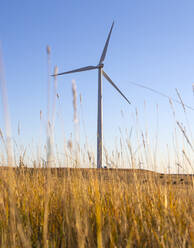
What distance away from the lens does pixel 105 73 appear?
59.2 feet

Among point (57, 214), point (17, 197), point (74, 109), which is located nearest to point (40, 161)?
point (17, 197)

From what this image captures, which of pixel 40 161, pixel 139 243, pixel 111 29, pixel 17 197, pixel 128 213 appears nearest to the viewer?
pixel 139 243

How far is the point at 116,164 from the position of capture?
432cm

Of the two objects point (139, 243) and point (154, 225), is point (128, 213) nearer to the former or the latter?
point (154, 225)

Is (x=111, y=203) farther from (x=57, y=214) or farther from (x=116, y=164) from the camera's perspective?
(x=116, y=164)

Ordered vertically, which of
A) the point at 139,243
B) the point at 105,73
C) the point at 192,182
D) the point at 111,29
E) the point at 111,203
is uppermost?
the point at 111,29

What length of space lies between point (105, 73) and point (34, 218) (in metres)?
15.5

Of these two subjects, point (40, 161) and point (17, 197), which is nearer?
point (17, 197)

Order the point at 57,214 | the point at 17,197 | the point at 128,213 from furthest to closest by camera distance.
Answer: the point at 17,197
the point at 57,214
the point at 128,213

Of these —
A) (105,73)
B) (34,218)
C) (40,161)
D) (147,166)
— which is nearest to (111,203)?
(34,218)

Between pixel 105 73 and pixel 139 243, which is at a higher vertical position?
pixel 105 73

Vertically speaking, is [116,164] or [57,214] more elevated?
[116,164]

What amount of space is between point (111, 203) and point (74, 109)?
5.10 ft

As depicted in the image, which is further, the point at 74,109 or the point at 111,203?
the point at 111,203
